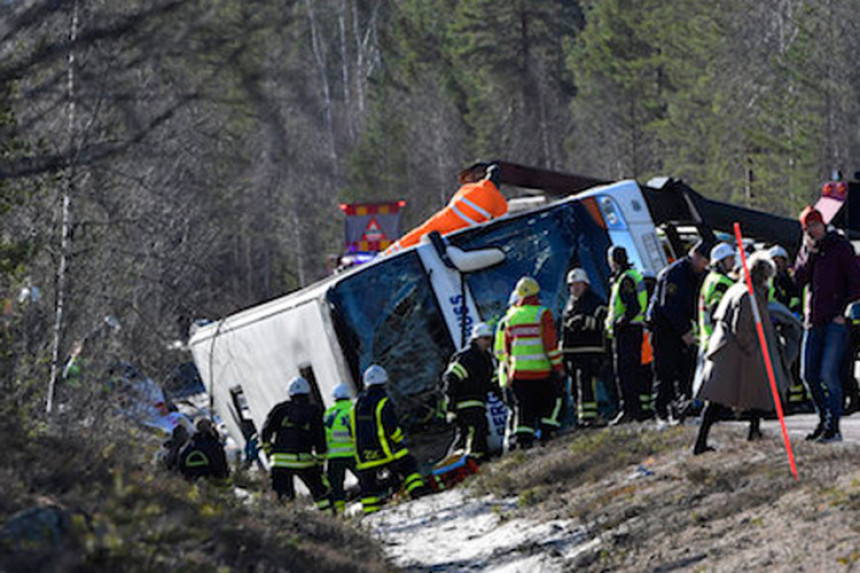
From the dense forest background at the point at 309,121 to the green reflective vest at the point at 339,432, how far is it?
2.12 metres

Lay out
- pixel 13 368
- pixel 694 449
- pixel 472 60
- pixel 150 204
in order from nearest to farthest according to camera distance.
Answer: pixel 694 449, pixel 13 368, pixel 150 204, pixel 472 60

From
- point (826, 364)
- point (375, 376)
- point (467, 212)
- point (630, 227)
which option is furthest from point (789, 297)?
point (375, 376)

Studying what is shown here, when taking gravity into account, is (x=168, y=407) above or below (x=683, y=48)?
below

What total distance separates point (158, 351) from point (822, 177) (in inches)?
1161

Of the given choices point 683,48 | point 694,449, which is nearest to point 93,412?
point 694,449

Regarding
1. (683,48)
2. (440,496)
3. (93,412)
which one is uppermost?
(683,48)

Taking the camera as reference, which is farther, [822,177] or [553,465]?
[822,177]

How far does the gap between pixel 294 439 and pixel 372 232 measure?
74.8 feet

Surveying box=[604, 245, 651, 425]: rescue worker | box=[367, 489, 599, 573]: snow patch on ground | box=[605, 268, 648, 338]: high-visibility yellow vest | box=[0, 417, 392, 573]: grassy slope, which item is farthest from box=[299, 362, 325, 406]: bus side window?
box=[0, 417, 392, 573]: grassy slope

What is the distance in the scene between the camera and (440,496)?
15.8 meters

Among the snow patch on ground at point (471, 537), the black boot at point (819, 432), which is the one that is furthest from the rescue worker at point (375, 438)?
the black boot at point (819, 432)

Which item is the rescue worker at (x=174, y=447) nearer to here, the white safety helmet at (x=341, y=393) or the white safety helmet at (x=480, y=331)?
the white safety helmet at (x=341, y=393)

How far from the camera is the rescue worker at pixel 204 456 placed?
15.7 meters

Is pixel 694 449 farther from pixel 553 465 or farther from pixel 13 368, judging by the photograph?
pixel 13 368
